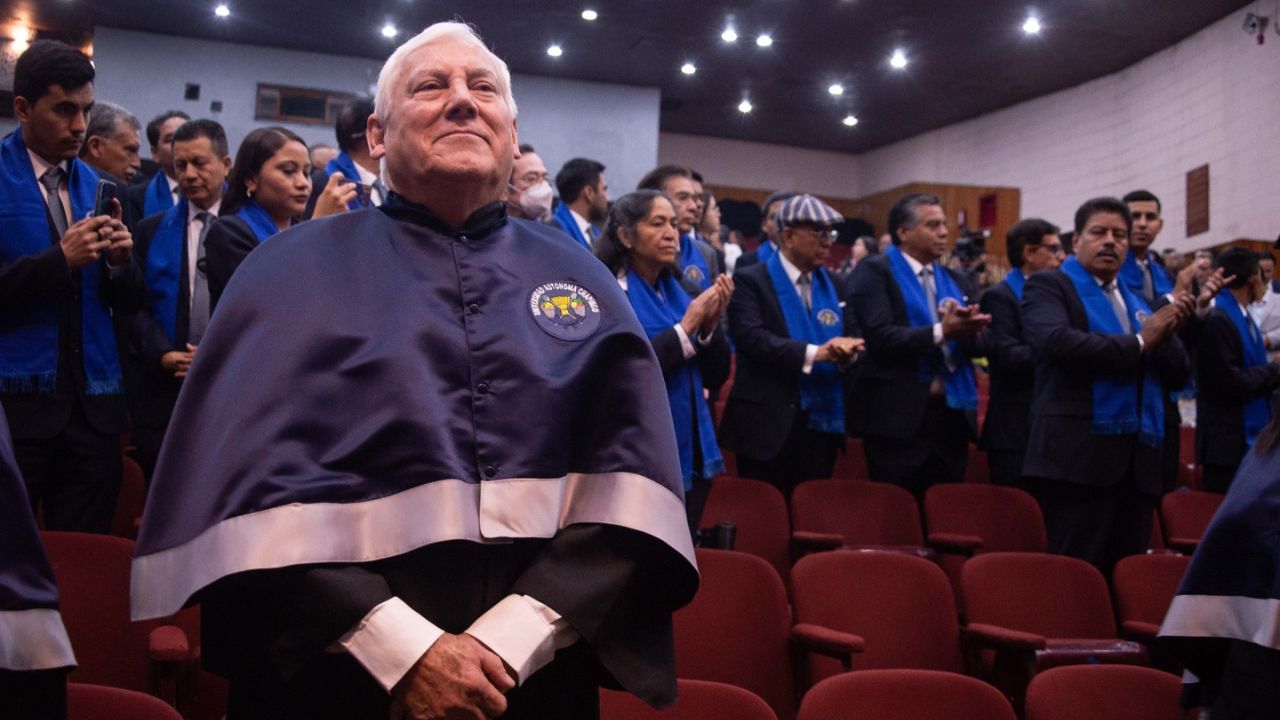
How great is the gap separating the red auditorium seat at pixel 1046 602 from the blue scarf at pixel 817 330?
0.98 metres

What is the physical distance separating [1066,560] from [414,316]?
2.62 meters

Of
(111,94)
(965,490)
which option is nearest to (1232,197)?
(965,490)

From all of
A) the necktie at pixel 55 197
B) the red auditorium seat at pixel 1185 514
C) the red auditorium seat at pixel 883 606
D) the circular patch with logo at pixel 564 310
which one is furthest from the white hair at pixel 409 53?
the red auditorium seat at pixel 1185 514

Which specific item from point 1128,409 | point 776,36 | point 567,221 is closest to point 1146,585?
point 1128,409

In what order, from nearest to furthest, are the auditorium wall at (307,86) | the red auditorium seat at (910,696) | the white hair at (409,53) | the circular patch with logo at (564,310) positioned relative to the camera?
the circular patch with logo at (564,310)
the white hair at (409,53)
the red auditorium seat at (910,696)
the auditorium wall at (307,86)

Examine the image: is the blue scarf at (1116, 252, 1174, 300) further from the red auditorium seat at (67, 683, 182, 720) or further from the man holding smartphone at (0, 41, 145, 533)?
the red auditorium seat at (67, 683, 182, 720)

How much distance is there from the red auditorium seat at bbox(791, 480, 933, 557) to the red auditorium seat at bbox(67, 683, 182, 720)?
2.54 m

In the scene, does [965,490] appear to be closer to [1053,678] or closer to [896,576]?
[896,576]

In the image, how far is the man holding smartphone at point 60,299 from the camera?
9.16 feet

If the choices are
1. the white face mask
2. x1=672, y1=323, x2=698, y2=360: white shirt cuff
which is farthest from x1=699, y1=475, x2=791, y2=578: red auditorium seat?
the white face mask

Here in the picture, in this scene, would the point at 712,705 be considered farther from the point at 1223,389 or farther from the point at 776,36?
the point at 776,36

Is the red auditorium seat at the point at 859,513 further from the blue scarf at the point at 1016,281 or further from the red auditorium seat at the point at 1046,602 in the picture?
the blue scarf at the point at 1016,281

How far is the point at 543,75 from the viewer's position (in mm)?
13945

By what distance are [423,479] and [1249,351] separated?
4.79 meters
